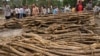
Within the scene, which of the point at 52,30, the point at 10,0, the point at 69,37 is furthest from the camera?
the point at 10,0

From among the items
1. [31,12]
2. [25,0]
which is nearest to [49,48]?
[31,12]

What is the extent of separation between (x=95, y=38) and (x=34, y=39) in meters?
1.31

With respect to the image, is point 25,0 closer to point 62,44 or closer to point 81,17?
point 81,17

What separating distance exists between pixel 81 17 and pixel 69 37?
15.6 ft

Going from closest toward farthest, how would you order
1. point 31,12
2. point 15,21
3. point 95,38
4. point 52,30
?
point 95,38
point 52,30
point 15,21
point 31,12

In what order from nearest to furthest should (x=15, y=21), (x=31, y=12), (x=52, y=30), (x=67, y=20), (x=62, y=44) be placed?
1. (x=62, y=44)
2. (x=52, y=30)
3. (x=67, y=20)
4. (x=15, y=21)
5. (x=31, y=12)

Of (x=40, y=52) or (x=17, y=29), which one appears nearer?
(x=40, y=52)

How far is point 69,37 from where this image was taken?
6.67 metres

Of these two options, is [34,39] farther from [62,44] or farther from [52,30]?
[52,30]

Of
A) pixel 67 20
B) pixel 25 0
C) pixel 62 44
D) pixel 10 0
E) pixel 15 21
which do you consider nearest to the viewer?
pixel 62 44

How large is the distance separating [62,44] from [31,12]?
12.9m

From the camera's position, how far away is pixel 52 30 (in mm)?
8312

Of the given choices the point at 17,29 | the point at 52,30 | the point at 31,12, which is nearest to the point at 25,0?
the point at 31,12

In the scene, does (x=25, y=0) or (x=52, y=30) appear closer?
(x=52, y=30)
